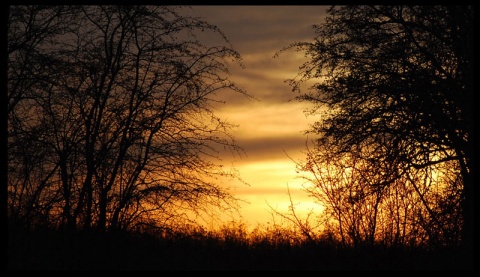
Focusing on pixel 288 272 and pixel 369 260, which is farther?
pixel 369 260

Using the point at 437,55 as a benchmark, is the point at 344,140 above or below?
below

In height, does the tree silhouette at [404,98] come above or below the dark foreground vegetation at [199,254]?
above

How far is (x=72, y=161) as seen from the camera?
456 inches

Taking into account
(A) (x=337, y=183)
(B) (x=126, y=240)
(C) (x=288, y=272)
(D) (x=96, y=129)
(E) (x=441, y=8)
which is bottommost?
(C) (x=288, y=272)

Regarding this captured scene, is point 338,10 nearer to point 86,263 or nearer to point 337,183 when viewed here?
point 337,183

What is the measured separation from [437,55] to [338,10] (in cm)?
228

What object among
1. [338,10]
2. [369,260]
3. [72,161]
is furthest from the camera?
[338,10]

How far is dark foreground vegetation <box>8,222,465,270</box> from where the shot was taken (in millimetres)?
8688

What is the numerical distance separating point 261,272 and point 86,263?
94.2 inches

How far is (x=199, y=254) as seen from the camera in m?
9.98

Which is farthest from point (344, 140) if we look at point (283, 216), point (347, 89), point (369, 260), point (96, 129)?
point (96, 129)

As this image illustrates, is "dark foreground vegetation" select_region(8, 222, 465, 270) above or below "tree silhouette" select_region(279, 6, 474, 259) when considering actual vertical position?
below

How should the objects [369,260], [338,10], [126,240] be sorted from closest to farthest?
1. [369,260]
2. [126,240]
3. [338,10]

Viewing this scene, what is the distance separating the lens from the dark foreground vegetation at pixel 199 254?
869cm
